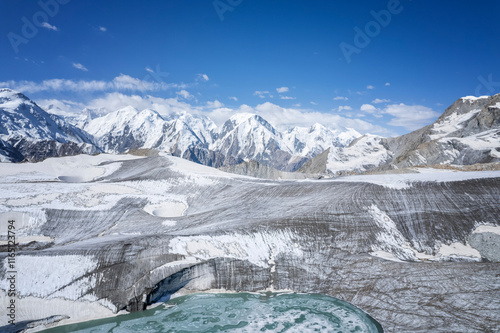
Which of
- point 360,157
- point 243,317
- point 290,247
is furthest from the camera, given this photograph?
point 360,157

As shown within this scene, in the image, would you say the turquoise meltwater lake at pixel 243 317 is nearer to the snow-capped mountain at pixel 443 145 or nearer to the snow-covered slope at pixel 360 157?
the snow-capped mountain at pixel 443 145

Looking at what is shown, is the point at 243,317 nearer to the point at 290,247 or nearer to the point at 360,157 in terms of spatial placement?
the point at 290,247

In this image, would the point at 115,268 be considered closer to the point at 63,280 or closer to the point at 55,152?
the point at 63,280

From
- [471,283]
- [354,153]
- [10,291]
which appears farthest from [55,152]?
[471,283]

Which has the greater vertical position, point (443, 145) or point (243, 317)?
point (443, 145)

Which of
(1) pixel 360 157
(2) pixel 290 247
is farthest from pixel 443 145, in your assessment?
(2) pixel 290 247

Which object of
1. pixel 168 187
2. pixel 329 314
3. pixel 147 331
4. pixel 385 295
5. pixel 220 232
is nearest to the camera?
pixel 147 331
